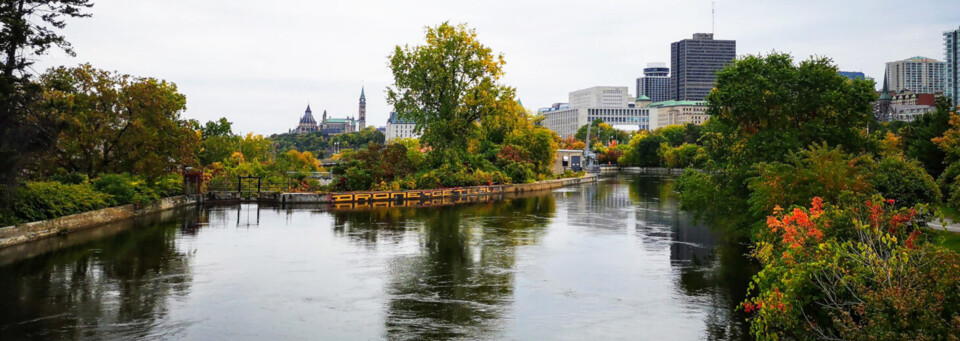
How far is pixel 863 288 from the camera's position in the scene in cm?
909

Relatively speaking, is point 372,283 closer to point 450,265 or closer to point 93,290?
point 450,265

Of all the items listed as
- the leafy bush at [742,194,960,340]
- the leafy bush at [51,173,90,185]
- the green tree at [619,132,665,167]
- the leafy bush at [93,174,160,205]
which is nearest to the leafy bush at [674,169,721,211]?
the leafy bush at [742,194,960,340]

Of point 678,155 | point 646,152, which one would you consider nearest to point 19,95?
point 678,155

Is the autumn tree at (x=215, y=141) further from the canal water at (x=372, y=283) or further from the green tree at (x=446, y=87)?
the canal water at (x=372, y=283)

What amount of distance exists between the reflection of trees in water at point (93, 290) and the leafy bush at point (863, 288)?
1140cm

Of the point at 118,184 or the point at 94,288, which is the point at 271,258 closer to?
the point at 94,288

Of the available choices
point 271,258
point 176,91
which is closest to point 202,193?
point 176,91

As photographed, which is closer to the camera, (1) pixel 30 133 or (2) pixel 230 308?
(2) pixel 230 308

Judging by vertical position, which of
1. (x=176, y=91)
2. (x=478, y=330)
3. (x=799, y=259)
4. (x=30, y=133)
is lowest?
(x=478, y=330)

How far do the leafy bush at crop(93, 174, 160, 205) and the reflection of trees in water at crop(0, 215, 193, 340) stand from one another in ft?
27.9

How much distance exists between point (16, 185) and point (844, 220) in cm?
2483

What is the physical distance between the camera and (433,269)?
69.4 ft

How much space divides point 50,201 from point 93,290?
12.1 metres

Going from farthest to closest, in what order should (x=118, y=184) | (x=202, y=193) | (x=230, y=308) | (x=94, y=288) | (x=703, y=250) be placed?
1. (x=202, y=193)
2. (x=118, y=184)
3. (x=703, y=250)
4. (x=94, y=288)
5. (x=230, y=308)
